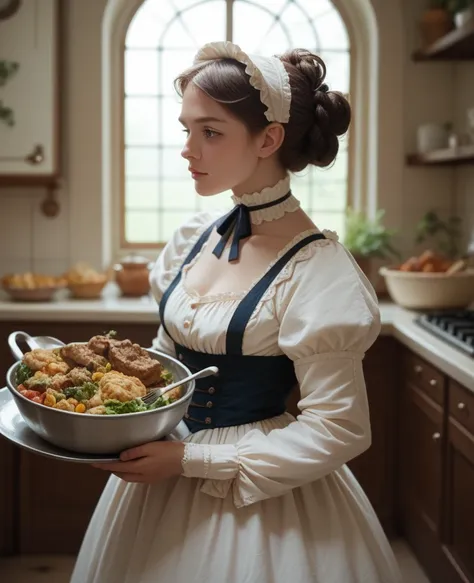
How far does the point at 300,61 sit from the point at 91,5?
2.18 meters

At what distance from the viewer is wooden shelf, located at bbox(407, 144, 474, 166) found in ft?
9.33

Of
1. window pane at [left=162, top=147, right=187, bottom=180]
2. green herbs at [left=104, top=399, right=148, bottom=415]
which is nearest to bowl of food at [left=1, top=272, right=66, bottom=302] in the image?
window pane at [left=162, top=147, right=187, bottom=180]

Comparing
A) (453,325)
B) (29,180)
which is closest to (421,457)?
(453,325)

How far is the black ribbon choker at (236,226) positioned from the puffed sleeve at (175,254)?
139mm

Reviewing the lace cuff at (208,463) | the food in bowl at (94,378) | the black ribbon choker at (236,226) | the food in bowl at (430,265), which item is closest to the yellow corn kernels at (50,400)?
the food in bowl at (94,378)

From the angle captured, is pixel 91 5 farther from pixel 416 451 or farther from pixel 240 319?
pixel 240 319

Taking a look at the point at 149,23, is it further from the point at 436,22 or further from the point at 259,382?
the point at 259,382

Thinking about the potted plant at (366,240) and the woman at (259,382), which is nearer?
the woman at (259,382)

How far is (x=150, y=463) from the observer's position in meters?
1.27

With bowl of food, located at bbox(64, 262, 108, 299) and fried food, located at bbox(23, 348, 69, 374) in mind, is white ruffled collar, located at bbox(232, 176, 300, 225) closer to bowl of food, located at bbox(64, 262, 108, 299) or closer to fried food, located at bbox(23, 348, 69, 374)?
fried food, located at bbox(23, 348, 69, 374)

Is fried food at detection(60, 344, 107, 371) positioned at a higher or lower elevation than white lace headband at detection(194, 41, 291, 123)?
lower

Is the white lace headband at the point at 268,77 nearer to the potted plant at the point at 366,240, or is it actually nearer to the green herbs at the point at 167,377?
the green herbs at the point at 167,377

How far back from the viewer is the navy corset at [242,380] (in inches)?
56.2

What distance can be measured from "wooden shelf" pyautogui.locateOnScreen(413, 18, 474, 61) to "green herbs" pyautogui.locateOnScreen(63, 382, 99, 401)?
6.77 ft
